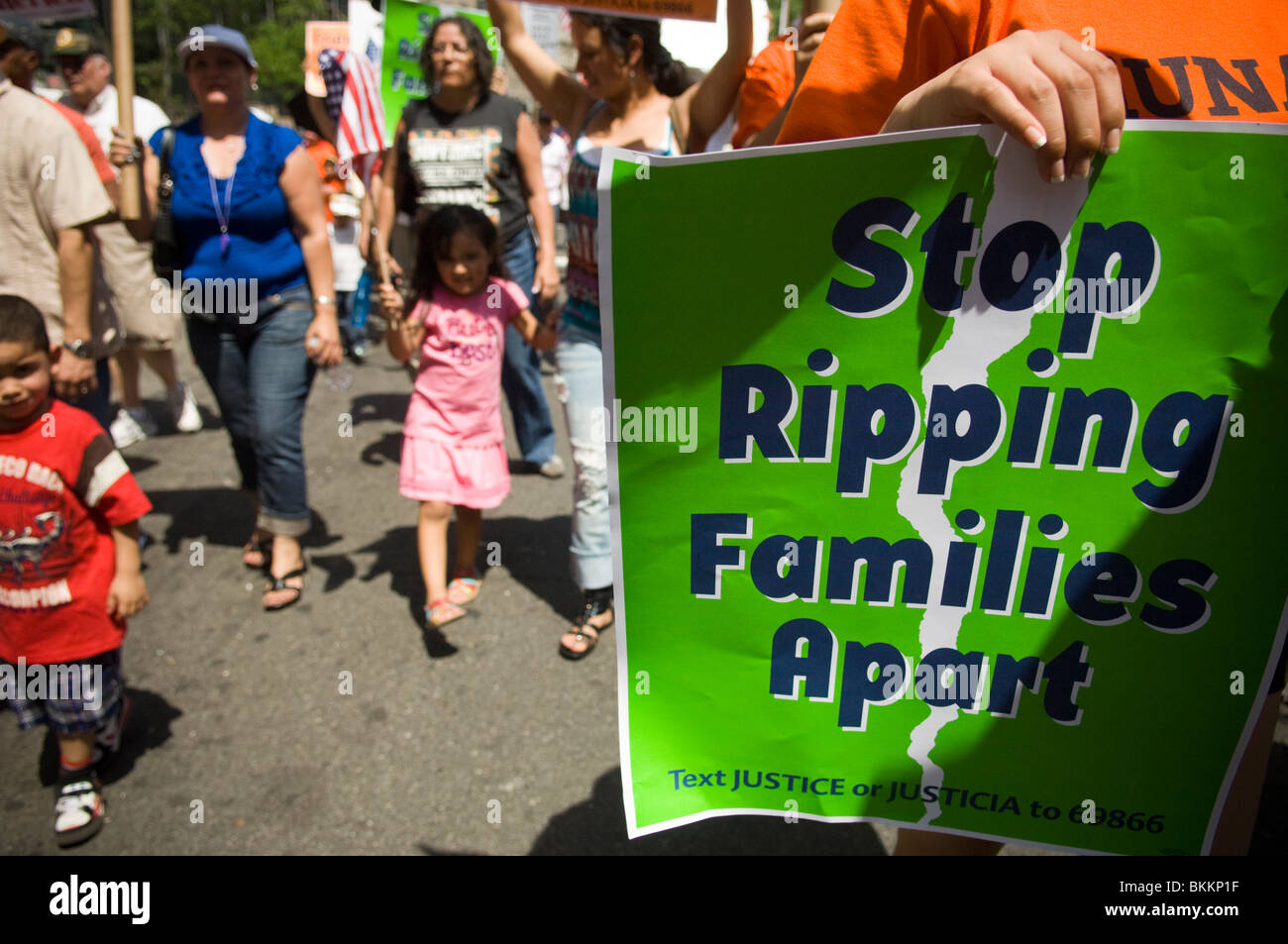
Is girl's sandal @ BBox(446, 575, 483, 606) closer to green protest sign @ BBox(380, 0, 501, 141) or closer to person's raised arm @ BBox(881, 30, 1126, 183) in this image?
green protest sign @ BBox(380, 0, 501, 141)

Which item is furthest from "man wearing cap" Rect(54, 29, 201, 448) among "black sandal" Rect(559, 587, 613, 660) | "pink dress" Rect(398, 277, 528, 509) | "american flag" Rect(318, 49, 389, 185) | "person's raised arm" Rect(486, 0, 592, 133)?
"black sandal" Rect(559, 587, 613, 660)

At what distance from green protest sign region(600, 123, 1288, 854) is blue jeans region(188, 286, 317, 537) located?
2784mm

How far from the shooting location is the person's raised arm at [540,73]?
3.29 meters

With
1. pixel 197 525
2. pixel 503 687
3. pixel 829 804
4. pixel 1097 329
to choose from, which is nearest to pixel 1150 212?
pixel 1097 329

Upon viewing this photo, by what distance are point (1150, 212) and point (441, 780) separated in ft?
7.83

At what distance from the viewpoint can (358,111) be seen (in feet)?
16.3

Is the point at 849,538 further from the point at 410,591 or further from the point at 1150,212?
the point at 410,591

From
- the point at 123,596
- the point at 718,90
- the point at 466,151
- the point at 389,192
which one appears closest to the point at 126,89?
the point at 389,192

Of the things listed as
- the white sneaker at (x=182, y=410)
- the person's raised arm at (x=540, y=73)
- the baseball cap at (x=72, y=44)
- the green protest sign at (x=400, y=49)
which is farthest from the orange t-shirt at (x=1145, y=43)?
the baseball cap at (x=72, y=44)

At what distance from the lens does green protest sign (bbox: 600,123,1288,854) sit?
1136 mm

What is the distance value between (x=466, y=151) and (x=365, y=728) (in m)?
2.56

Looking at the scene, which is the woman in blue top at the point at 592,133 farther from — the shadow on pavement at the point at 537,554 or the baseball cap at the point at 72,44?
the baseball cap at the point at 72,44

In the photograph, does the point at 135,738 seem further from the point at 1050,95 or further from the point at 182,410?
the point at 182,410

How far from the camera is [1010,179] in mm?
1124
